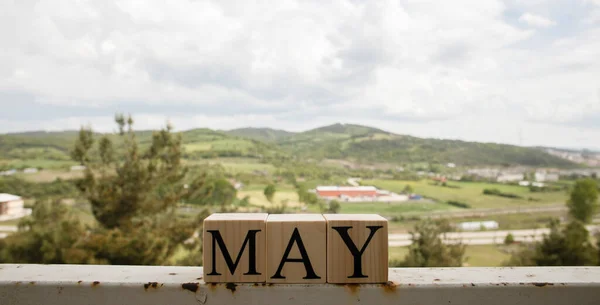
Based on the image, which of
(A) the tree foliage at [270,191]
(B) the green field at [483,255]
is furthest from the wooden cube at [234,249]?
(B) the green field at [483,255]

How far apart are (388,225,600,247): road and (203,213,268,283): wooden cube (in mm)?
7790

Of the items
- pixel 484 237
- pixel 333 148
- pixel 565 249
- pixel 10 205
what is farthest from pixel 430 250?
pixel 10 205

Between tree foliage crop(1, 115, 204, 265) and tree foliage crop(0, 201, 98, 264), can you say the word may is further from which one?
tree foliage crop(0, 201, 98, 264)

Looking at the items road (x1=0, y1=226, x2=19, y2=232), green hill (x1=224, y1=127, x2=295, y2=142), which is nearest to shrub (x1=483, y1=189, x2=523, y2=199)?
green hill (x1=224, y1=127, x2=295, y2=142)

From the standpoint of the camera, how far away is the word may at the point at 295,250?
0.77 metres

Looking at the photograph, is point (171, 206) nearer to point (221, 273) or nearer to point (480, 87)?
point (221, 273)

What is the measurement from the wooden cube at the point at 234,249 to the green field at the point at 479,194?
9181 mm

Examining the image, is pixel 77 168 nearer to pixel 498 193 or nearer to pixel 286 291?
pixel 286 291

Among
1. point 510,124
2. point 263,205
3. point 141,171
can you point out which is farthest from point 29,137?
point 510,124

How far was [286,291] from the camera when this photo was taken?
75cm

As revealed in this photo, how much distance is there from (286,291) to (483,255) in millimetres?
10810

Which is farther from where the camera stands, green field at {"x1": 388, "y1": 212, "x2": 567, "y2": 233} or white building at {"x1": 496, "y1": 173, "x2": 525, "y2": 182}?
white building at {"x1": 496, "y1": 173, "x2": 525, "y2": 182}

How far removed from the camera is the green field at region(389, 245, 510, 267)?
336 inches

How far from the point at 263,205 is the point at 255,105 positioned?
1073cm
